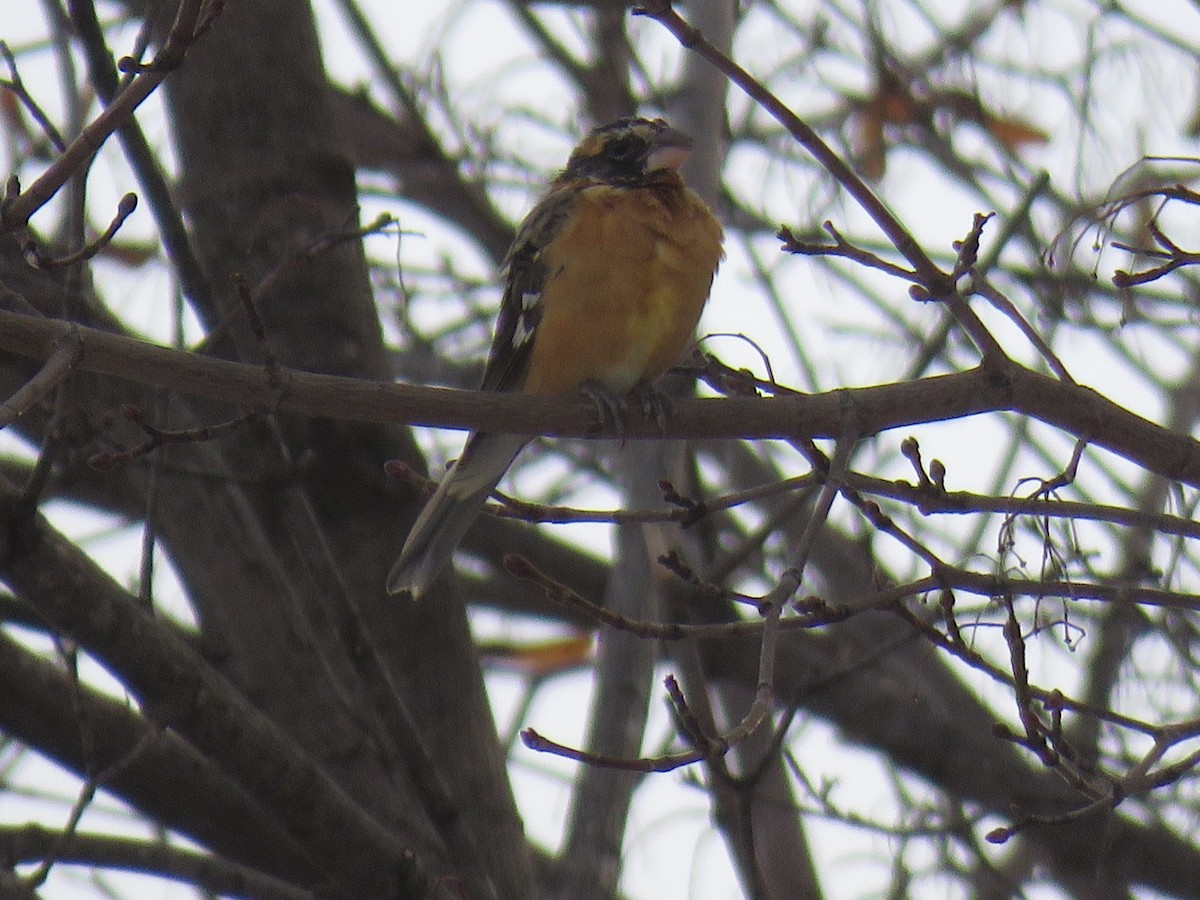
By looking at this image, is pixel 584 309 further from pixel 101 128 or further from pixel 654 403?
pixel 101 128

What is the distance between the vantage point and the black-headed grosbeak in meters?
5.07

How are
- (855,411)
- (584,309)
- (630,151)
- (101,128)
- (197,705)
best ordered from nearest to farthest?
(101,128), (855,411), (197,705), (584,309), (630,151)

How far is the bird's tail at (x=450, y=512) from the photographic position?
5.10 metres

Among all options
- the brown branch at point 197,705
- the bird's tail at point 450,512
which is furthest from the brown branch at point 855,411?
the bird's tail at point 450,512

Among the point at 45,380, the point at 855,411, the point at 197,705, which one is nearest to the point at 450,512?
the point at 197,705

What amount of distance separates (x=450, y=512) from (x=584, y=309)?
77 cm

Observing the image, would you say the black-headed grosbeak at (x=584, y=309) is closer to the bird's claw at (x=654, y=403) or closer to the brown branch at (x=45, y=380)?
the bird's claw at (x=654, y=403)

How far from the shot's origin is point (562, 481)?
335 inches

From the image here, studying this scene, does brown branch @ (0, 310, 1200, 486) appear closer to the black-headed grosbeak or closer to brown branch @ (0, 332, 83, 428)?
brown branch @ (0, 332, 83, 428)

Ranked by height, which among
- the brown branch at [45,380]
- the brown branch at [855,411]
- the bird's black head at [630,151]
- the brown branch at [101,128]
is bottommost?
the brown branch at [45,380]

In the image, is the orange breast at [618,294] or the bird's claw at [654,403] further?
the orange breast at [618,294]

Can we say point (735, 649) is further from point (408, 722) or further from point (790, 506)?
point (408, 722)

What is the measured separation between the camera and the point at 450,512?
17.0ft

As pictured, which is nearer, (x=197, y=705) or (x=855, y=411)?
(x=855, y=411)
